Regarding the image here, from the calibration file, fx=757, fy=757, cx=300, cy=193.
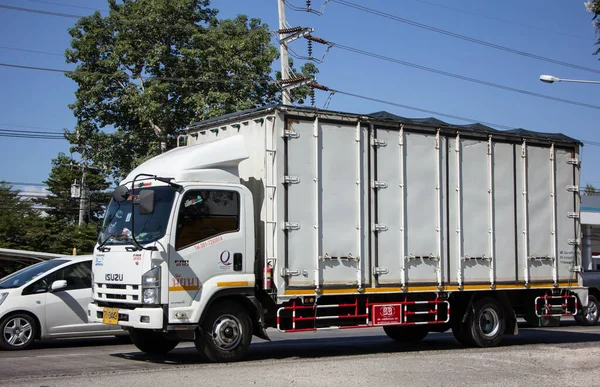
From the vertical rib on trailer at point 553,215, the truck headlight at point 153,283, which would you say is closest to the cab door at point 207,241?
the truck headlight at point 153,283

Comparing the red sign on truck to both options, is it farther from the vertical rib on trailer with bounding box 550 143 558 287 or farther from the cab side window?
the vertical rib on trailer with bounding box 550 143 558 287

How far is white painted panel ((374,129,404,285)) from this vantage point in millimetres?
13000

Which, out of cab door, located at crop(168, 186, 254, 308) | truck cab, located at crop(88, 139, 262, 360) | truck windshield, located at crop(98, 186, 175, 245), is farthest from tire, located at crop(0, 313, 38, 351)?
cab door, located at crop(168, 186, 254, 308)

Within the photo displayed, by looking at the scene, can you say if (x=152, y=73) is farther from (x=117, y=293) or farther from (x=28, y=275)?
(x=117, y=293)

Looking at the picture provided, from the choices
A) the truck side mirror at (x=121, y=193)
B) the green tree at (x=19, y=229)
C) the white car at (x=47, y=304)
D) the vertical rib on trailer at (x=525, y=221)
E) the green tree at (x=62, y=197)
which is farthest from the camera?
the green tree at (x=62, y=197)

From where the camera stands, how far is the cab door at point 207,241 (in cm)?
1107

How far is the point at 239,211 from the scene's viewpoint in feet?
38.6

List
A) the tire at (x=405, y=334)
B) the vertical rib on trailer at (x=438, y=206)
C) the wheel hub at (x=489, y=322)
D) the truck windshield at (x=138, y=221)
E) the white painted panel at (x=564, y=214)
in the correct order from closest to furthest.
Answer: the truck windshield at (x=138, y=221) < the vertical rib on trailer at (x=438, y=206) < the wheel hub at (x=489, y=322) < the white painted panel at (x=564, y=214) < the tire at (x=405, y=334)

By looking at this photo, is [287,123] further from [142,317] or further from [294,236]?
[142,317]

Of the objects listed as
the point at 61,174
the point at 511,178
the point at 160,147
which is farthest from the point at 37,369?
the point at 61,174

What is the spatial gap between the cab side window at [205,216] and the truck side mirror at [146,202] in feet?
1.75

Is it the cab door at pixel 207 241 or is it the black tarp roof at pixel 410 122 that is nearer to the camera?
the cab door at pixel 207 241

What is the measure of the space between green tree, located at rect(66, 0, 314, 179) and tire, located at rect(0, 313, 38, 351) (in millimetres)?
17241

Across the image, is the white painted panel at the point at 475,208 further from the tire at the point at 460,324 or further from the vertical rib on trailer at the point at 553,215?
the vertical rib on trailer at the point at 553,215
